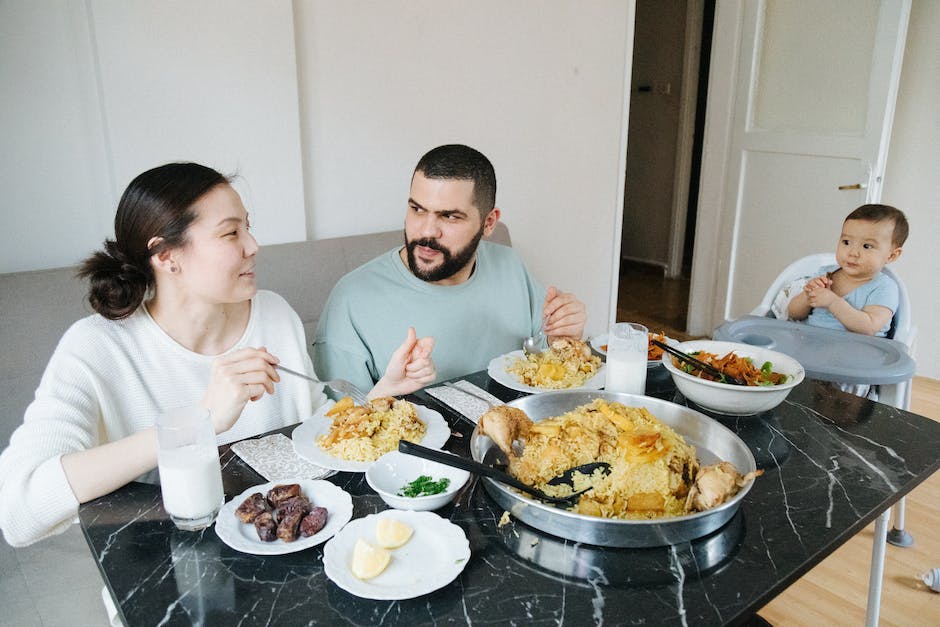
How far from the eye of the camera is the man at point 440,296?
6.07ft

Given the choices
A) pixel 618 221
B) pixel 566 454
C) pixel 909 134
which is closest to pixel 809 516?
pixel 566 454

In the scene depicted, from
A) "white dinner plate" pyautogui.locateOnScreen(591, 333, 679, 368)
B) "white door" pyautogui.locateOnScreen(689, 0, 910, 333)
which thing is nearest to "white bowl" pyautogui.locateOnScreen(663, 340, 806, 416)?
"white dinner plate" pyautogui.locateOnScreen(591, 333, 679, 368)

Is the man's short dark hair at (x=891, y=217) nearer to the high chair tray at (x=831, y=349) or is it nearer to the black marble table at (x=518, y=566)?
the high chair tray at (x=831, y=349)

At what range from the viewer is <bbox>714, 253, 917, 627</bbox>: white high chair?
5.67ft

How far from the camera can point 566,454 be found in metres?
1.15

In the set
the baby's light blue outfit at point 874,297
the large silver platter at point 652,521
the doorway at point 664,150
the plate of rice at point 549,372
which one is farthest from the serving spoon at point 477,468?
the doorway at point 664,150

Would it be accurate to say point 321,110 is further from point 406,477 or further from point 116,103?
point 406,477

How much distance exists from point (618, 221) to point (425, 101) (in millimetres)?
1535

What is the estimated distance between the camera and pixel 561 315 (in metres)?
1.83

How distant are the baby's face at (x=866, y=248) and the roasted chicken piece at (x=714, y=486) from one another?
1.90 m

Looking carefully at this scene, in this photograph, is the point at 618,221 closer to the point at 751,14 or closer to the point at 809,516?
the point at 751,14

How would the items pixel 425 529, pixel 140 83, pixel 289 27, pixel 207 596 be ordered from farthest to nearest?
pixel 289 27 → pixel 140 83 → pixel 425 529 → pixel 207 596

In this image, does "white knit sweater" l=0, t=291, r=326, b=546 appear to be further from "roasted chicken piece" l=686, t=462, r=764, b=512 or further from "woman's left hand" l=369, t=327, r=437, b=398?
"roasted chicken piece" l=686, t=462, r=764, b=512

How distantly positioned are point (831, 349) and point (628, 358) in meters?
0.96
